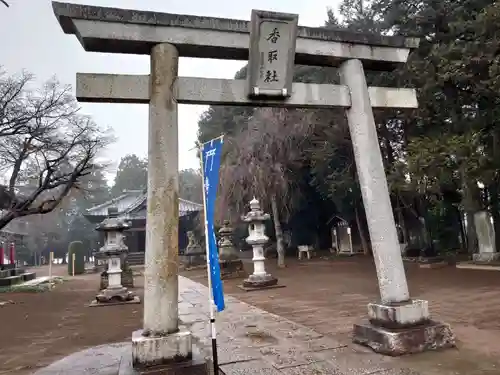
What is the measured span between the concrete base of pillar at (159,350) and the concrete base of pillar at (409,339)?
2316mm

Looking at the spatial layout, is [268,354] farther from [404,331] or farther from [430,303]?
[430,303]

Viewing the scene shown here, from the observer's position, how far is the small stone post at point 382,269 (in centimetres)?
482

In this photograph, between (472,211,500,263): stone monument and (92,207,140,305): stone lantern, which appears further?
(472,211,500,263): stone monument

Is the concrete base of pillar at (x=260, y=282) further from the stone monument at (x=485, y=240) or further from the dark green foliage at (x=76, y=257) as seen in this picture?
the dark green foliage at (x=76, y=257)

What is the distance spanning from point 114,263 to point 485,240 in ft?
42.9

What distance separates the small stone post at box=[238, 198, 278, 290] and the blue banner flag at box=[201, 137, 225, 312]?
918 cm

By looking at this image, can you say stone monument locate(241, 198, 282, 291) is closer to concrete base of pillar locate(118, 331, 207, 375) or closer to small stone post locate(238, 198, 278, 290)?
small stone post locate(238, 198, 278, 290)

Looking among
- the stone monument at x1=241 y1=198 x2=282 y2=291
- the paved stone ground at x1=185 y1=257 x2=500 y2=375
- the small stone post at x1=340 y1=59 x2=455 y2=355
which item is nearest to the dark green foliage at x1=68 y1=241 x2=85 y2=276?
the paved stone ground at x1=185 y1=257 x2=500 y2=375

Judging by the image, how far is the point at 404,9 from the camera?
15531mm

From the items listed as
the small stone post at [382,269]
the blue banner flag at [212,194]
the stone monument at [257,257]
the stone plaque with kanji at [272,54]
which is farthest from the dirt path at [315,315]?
the stone plaque with kanji at [272,54]

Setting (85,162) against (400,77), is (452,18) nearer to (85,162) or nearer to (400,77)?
(400,77)

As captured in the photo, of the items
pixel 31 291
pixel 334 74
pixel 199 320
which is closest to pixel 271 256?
pixel 334 74

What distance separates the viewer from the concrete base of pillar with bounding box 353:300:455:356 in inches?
186

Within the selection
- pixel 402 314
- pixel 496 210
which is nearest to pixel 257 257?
pixel 402 314
